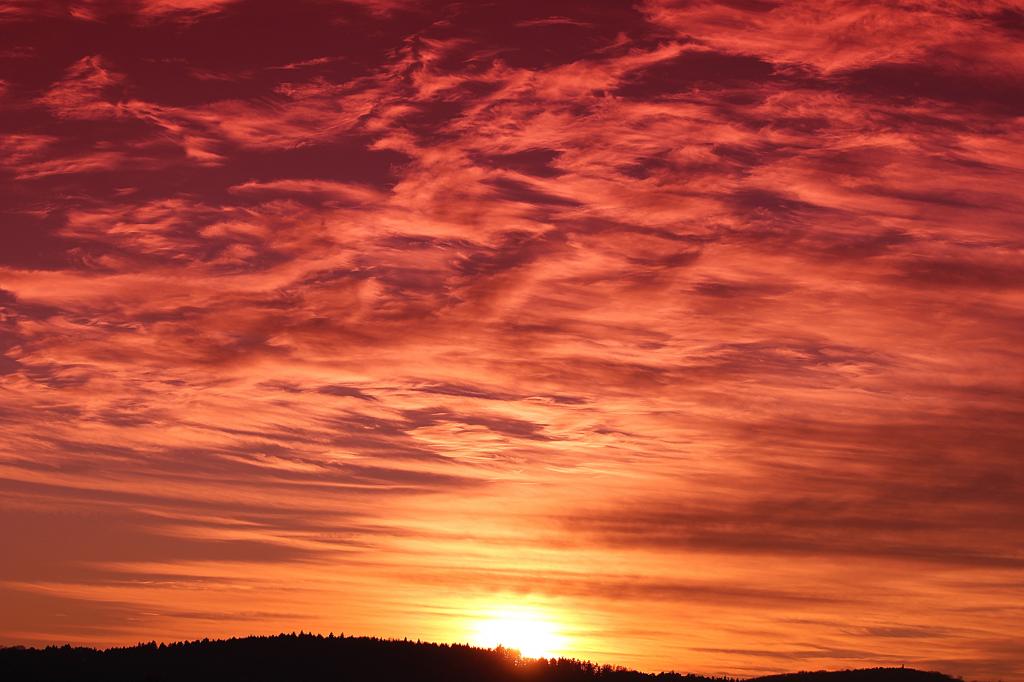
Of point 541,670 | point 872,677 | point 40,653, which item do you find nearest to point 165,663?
point 40,653

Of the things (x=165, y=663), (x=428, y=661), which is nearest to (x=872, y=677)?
(x=428, y=661)

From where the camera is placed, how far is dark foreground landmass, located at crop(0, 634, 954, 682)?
127688 mm

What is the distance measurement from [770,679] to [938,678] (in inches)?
674

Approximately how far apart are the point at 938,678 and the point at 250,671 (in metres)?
69.2

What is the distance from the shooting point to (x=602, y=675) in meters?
132

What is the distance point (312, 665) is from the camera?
426ft

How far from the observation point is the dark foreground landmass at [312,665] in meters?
128

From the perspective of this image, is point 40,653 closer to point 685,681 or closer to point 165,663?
point 165,663

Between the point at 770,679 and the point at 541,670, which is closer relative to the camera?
the point at 541,670

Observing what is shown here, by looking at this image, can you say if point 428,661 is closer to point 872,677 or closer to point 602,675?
point 602,675

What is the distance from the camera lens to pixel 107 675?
12762cm

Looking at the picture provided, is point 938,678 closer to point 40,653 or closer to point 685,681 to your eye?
point 685,681

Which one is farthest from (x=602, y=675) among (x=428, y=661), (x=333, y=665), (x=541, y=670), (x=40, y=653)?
(x=40, y=653)

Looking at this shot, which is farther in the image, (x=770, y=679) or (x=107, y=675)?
(x=770, y=679)
